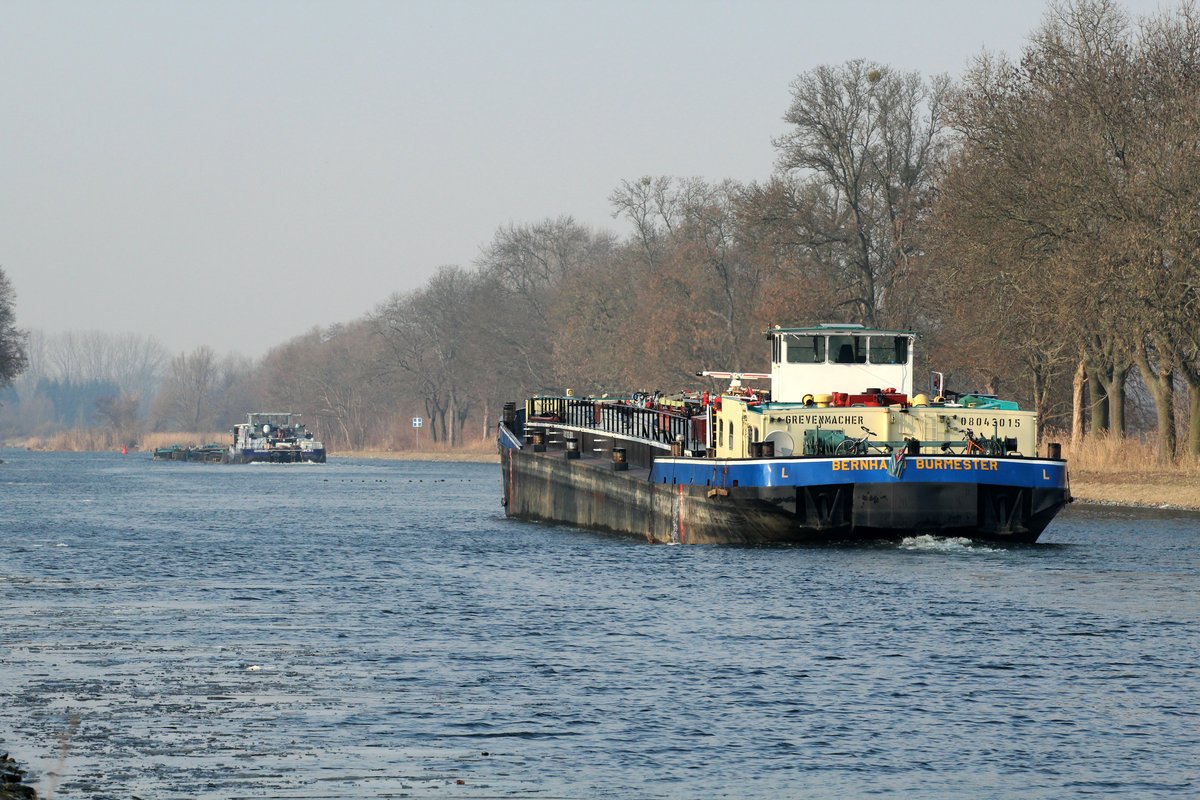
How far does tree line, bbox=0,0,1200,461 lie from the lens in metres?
57.3

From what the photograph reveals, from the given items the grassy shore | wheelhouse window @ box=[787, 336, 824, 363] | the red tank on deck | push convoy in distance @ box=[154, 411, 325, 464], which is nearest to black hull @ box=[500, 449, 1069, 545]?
the red tank on deck

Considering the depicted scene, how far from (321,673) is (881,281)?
67.6m

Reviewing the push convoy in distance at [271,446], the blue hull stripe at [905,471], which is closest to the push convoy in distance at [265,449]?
the push convoy in distance at [271,446]

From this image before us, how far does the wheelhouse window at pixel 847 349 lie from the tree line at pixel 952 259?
14.9 meters

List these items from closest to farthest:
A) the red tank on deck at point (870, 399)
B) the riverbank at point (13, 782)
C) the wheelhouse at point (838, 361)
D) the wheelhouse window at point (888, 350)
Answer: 1. the riverbank at point (13, 782)
2. the red tank on deck at point (870, 399)
3. the wheelhouse at point (838, 361)
4. the wheelhouse window at point (888, 350)

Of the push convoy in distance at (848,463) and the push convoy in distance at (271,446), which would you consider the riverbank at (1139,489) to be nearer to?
the push convoy in distance at (848,463)

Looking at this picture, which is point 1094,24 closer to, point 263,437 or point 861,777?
point 861,777

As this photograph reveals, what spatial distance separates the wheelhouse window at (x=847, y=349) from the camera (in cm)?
4478

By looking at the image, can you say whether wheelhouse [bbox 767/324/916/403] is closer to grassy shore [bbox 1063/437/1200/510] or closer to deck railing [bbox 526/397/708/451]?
deck railing [bbox 526/397/708/451]

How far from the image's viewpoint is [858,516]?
38.0 m

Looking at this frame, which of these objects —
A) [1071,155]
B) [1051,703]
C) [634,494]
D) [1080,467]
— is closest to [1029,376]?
[1080,467]

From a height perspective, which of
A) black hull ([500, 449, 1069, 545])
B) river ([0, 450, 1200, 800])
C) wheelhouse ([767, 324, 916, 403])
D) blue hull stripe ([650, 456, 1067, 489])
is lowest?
river ([0, 450, 1200, 800])

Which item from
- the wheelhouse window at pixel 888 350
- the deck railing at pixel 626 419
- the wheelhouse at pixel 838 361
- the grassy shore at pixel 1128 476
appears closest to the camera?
the wheelhouse at pixel 838 361

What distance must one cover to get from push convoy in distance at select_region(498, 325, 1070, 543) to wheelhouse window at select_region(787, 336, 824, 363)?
0.02 metres
